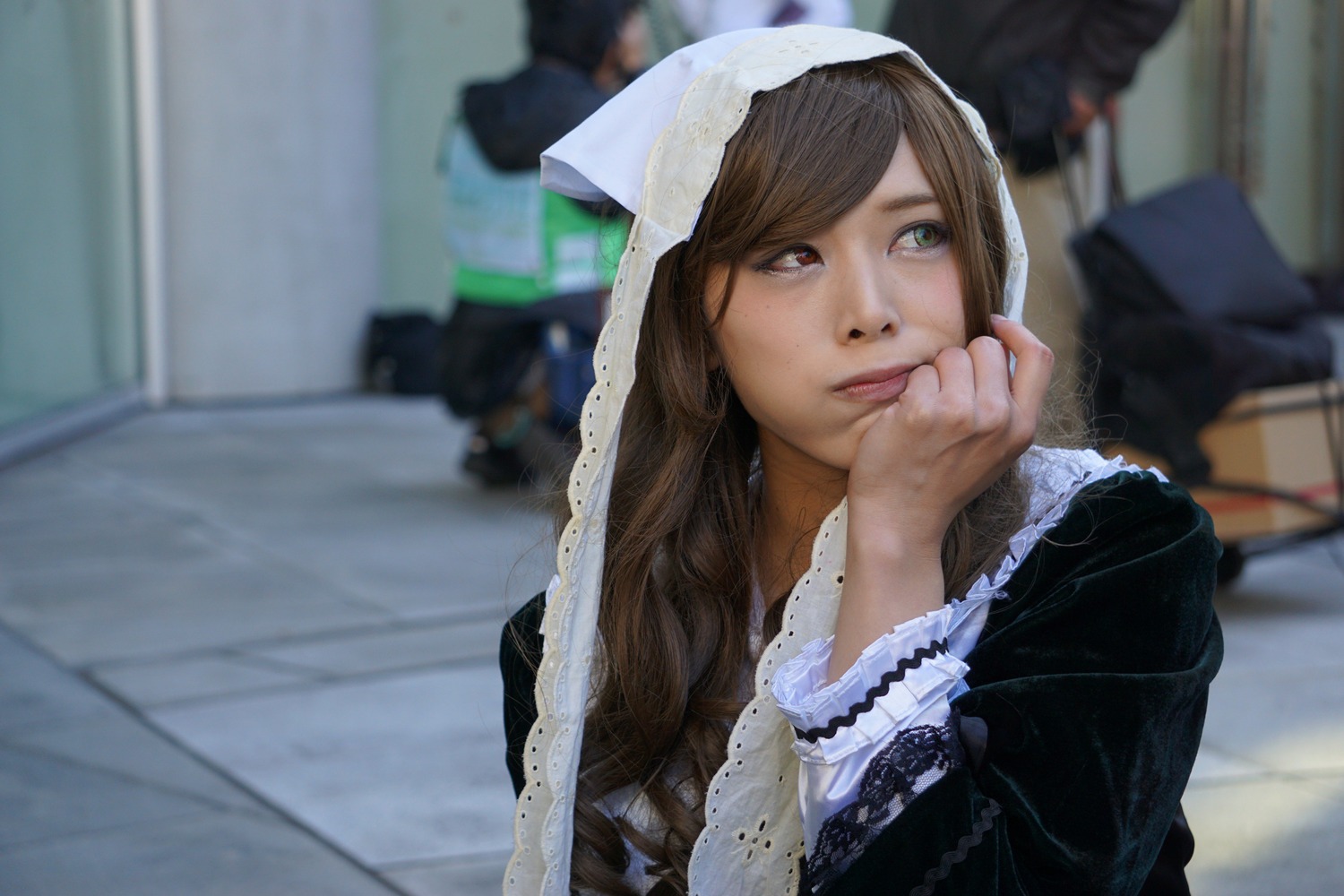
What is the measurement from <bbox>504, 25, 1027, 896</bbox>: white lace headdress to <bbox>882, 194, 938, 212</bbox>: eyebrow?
0.13 metres

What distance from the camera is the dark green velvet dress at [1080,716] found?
1.34 metres

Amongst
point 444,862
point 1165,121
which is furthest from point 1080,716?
point 1165,121

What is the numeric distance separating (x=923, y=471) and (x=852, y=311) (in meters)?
0.17

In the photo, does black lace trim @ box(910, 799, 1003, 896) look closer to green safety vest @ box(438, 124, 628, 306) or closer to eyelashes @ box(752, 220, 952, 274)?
eyelashes @ box(752, 220, 952, 274)

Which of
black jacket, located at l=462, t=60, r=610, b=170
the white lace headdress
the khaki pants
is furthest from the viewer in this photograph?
black jacket, located at l=462, t=60, r=610, b=170

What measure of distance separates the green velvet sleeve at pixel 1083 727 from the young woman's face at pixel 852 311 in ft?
0.76

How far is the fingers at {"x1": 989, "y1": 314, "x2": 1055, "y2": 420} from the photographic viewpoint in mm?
1455

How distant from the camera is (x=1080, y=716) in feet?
4.46

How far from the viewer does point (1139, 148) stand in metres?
11.9

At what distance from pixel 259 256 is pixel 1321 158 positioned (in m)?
8.41

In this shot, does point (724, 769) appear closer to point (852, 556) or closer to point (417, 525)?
point (852, 556)

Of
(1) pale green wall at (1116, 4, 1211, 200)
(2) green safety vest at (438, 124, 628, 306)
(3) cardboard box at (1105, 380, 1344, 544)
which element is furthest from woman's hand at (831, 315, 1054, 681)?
(1) pale green wall at (1116, 4, 1211, 200)

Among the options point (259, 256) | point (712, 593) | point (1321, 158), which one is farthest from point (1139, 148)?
point (712, 593)

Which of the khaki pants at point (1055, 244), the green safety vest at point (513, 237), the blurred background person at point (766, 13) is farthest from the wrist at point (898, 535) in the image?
the green safety vest at point (513, 237)
